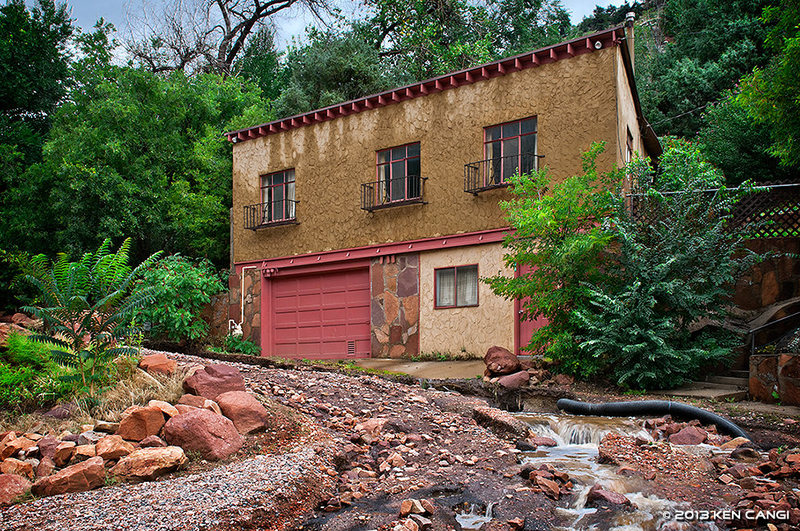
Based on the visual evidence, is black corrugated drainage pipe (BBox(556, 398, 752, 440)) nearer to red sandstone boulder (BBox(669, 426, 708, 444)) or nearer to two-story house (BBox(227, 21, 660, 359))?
red sandstone boulder (BBox(669, 426, 708, 444))

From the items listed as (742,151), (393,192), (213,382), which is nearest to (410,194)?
(393,192)

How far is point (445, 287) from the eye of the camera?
15.2 m

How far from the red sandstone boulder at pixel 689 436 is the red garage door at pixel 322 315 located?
9.45 metres

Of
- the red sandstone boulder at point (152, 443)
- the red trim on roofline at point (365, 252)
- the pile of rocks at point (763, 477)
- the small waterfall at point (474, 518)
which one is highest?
the red trim on roofline at point (365, 252)

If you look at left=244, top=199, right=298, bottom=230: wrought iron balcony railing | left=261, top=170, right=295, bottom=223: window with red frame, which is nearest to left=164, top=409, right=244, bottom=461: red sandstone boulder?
left=244, top=199, right=298, bottom=230: wrought iron balcony railing

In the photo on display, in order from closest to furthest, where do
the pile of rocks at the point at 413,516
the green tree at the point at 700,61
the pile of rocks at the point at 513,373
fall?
the pile of rocks at the point at 413,516 → the pile of rocks at the point at 513,373 → the green tree at the point at 700,61

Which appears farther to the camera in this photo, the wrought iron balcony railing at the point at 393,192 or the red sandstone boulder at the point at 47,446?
the wrought iron balcony railing at the point at 393,192

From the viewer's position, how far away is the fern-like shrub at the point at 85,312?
23.9 feet

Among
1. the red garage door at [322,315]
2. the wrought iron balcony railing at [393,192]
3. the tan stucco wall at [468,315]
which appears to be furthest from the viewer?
the red garage door at [322,315]

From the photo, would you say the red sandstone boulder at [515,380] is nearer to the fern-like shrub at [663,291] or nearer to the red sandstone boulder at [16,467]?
the fern-like shrub at [663,291]

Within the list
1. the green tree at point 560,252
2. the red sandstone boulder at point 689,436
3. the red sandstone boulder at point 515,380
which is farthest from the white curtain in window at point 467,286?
the red sandstone boulder at point 689,436

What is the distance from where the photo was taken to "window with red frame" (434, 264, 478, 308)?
48.5ft

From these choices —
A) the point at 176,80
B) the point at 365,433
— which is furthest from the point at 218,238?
the point at 365,433

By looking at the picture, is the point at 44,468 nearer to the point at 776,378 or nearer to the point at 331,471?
the point at 331,471
